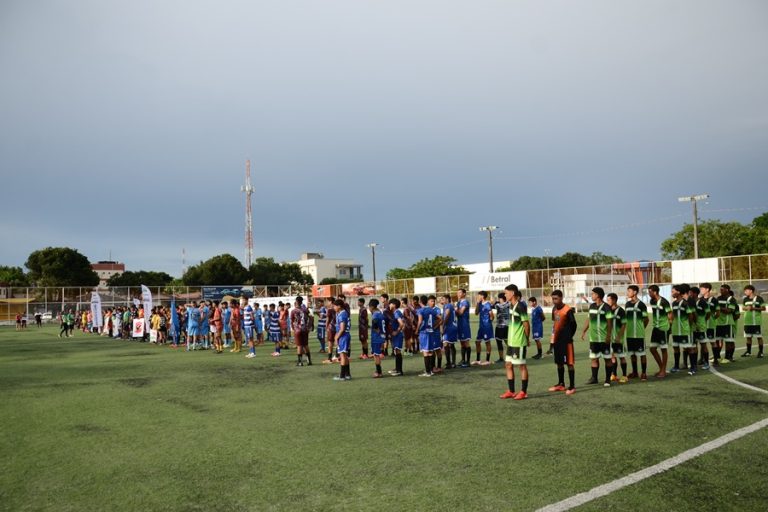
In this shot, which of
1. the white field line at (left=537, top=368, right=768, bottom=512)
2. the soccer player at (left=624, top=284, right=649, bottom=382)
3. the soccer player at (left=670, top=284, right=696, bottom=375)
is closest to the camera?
the white field line at (left=537, top=368, right=768, bottom=512)

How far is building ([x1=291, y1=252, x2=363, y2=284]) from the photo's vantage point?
510 feet

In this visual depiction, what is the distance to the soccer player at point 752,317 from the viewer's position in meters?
14.6

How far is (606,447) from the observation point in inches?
264

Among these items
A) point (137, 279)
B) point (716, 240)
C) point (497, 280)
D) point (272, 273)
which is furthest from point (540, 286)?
point (137, 279)

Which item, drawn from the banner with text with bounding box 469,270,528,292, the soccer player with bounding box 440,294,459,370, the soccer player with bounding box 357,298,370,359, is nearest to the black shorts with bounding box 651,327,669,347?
the soccer player with bounding box 440,294,459,370

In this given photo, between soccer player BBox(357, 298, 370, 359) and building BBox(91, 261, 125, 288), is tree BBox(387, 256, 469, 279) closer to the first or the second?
soccer player BBox(357, 298, 370, 359)

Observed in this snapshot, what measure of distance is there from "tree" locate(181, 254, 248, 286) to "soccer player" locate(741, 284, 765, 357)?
280 ft

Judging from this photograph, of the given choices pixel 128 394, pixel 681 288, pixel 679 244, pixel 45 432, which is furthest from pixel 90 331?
pixel 679 244

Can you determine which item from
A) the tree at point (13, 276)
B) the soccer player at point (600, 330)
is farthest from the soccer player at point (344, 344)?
the tree at point (13, 276)

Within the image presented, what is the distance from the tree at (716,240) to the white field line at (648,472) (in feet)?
217

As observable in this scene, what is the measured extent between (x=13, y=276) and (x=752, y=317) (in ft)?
402

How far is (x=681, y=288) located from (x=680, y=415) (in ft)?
16.5

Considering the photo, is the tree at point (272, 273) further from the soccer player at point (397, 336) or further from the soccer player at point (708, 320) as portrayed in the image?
the soccer player at point (708, 320)

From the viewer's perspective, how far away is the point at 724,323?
13.8 m
